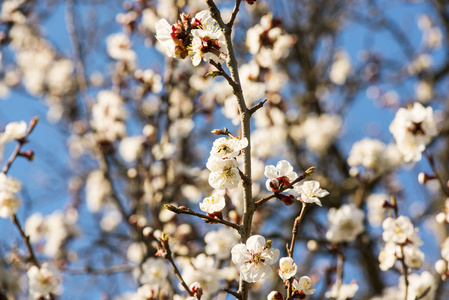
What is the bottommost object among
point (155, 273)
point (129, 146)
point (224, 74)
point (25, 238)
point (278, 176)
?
A: point (155, 273)

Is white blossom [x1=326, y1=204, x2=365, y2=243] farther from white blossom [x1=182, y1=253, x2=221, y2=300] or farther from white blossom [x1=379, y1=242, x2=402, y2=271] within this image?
white blossom [x1=182, y1=253, x2=221, y2=300]

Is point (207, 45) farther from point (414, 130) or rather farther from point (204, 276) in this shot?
point (414, 130)

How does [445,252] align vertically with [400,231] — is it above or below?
below

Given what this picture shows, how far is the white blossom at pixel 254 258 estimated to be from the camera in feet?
4.97

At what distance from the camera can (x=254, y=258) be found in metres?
1.55

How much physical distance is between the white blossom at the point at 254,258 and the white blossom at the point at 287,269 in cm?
4

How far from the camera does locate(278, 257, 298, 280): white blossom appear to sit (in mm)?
1536

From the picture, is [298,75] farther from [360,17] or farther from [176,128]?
[176,128]

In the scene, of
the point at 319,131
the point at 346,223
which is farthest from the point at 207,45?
the point at 319,131

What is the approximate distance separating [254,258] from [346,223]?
1.61 m

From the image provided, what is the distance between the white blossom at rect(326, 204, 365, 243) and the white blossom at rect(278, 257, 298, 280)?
1.36m

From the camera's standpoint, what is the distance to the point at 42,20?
6.52 meters

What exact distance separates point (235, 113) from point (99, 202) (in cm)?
348

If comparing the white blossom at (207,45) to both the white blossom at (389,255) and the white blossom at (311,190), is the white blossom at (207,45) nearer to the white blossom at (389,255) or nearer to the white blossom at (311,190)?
the white blossom at (311,190)
